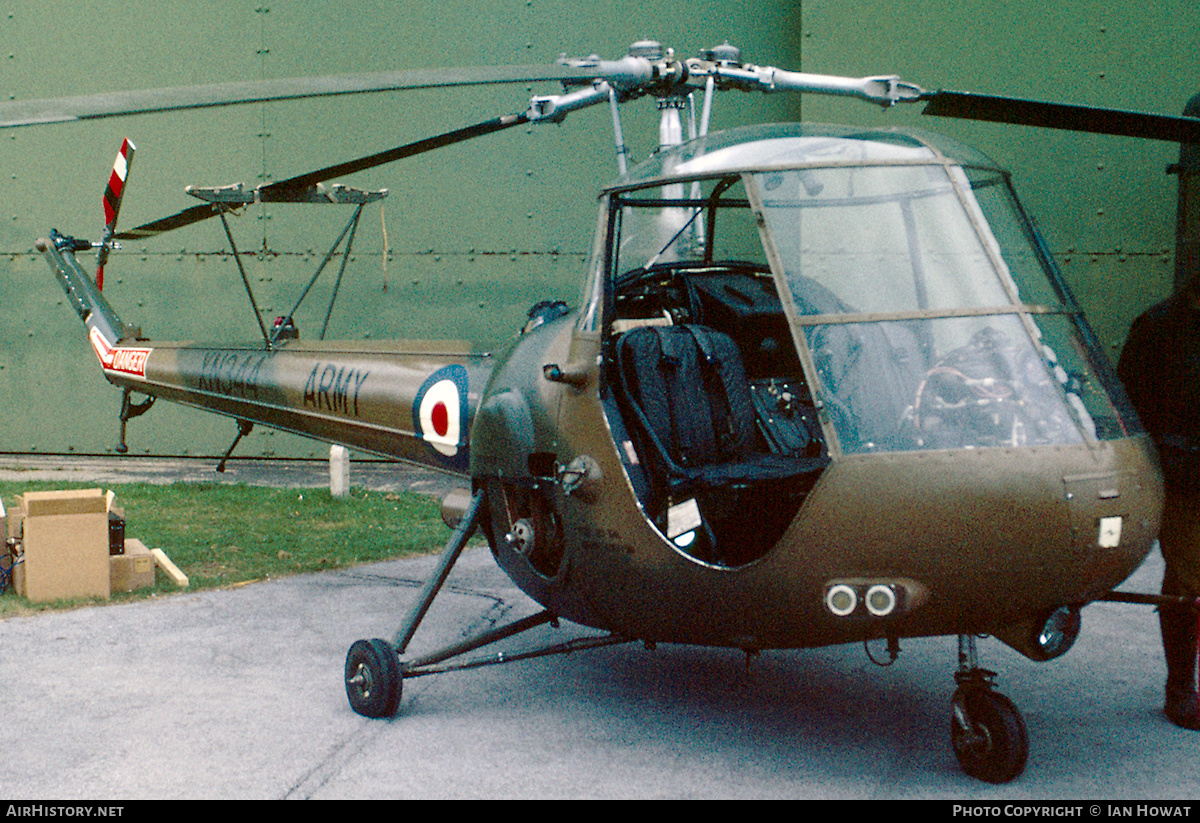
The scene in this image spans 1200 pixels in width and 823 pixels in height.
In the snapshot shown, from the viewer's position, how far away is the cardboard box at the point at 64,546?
5461mm

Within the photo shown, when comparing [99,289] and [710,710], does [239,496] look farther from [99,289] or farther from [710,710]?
[710,710]

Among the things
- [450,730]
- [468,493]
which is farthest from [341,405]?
[450,730]

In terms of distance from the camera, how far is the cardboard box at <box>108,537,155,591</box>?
224 inches

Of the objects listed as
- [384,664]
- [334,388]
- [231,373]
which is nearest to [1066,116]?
[384,664]

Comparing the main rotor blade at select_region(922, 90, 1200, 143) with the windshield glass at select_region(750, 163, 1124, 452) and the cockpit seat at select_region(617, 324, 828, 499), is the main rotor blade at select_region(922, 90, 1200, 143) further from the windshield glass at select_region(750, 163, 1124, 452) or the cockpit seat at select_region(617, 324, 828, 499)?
the cockpit seat at select_region(617, 324, 828, 499)

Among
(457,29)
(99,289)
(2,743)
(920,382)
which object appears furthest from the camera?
(457,29)

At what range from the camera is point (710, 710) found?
13.4 feet

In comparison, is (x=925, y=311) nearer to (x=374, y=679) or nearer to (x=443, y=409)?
(x=374, y=679)

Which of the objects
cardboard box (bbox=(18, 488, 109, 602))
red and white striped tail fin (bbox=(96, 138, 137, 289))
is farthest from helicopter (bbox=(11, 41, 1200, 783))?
red and white striped tail fin (bbox=(96, 138, 137, 289))

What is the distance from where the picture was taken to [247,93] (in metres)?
3.42

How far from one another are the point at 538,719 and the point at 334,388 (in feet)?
7.72

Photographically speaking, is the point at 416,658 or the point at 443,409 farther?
the point at 443,409

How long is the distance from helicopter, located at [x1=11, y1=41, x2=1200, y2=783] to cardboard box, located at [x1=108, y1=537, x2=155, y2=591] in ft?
7.17
